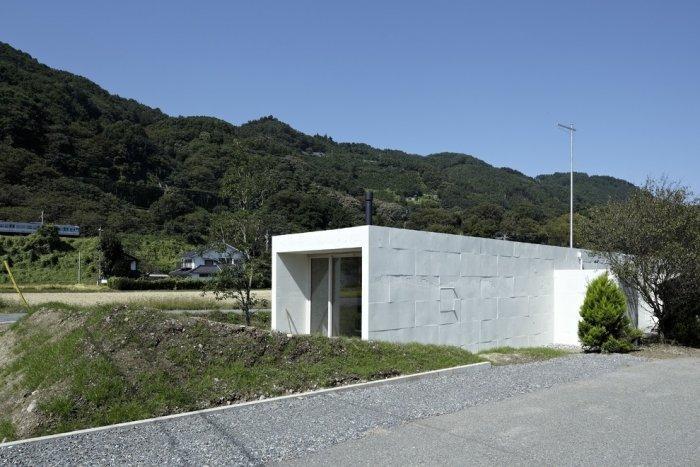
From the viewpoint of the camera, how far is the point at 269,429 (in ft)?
19.4

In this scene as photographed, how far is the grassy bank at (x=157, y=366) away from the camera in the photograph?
6559mm

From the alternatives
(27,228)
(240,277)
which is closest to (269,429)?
(240,277)

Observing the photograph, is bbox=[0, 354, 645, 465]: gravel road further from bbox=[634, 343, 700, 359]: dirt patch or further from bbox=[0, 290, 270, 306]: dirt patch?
bbox=[0, 290, 270, 306]: dirt patch

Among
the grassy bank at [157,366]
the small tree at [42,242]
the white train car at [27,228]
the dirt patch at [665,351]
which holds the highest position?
the white train car at [27,228]

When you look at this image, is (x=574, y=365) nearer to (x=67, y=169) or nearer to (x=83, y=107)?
(x=67, y=169)

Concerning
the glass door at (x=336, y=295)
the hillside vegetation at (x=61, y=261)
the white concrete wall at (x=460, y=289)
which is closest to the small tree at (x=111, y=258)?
the hillside vegetation at (x=61, y=261)

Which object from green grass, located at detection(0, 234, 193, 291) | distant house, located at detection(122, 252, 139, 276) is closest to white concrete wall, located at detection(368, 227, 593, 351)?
green grass, located at detection(0, 234, 193, 291)

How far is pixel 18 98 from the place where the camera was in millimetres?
77438

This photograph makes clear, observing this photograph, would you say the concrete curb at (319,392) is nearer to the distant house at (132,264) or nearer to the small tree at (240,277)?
the small tree at (240,277)

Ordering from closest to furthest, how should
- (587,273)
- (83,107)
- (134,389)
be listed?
(134,389)
(587,273)
(83,107)

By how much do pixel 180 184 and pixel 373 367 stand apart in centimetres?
7947

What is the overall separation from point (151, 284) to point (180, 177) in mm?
42852

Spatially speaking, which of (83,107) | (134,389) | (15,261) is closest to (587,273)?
(134,389)

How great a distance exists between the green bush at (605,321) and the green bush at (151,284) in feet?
108
